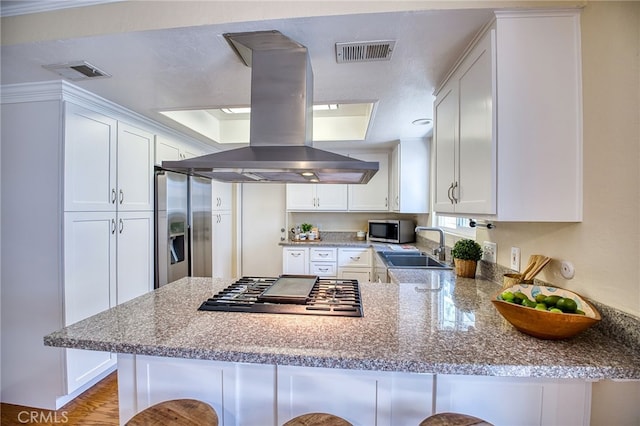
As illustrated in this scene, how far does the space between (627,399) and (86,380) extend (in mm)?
3038

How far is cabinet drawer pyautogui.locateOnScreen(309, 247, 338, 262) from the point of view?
11.3ft

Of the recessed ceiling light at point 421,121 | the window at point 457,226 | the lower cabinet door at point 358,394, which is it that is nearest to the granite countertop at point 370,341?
the lower cabinet door at point 358,394

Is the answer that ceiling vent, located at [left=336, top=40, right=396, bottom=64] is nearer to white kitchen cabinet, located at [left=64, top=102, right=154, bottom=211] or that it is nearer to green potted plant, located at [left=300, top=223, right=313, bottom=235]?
white kitchen cabinet, located at [left=64, top=102, right=154, bottom=211]

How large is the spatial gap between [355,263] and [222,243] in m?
1.93

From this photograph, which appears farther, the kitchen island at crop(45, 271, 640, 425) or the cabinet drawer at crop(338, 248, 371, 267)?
the cabinet drawer at crop(338, 248, 371, 267)

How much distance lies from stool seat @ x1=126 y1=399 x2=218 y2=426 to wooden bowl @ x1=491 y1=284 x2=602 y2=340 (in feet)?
3.57

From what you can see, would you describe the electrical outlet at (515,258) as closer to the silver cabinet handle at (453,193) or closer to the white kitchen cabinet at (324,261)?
the silver cabinet handle at (453,193)

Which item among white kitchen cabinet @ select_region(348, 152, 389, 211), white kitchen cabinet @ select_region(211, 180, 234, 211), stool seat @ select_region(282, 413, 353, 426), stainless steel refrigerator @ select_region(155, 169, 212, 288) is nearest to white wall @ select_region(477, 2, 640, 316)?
stool seat @ select_region(282, 413, 353, 426)

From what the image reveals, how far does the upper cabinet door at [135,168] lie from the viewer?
2275 millimetres

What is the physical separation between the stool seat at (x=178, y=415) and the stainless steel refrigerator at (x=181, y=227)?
6.53 feet

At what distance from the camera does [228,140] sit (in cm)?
356

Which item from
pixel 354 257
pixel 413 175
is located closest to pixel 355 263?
pixel 354 257

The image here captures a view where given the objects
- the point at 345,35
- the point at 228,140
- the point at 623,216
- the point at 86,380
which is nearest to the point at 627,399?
the point at 623,216

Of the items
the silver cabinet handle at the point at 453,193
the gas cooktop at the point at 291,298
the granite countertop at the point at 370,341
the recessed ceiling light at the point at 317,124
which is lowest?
the granite countertop at the point at 370,341
